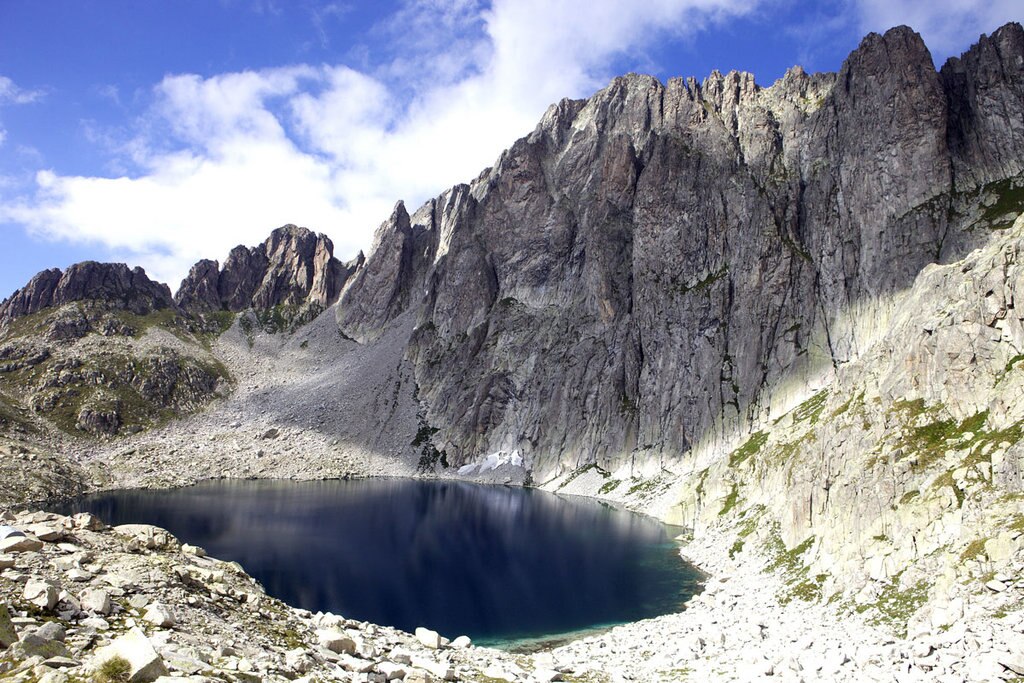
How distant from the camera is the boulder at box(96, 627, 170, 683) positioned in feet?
41.7

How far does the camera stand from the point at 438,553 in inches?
2980

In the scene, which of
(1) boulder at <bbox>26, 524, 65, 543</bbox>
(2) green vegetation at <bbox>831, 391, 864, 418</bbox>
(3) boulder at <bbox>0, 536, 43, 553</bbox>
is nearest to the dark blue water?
(2) green vegetation at <bbox>831, 391, 864, 418</bbox>

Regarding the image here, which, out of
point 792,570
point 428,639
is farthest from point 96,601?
point 792,570

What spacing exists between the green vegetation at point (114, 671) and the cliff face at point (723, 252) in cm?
12721

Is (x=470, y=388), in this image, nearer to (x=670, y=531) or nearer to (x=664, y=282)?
(x=664, y=282)

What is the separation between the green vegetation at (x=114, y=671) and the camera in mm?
12469

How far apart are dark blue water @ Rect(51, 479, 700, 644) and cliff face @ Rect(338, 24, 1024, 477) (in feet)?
129

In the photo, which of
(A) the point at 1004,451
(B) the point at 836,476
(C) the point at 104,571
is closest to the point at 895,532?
(A) the point at 1004,451

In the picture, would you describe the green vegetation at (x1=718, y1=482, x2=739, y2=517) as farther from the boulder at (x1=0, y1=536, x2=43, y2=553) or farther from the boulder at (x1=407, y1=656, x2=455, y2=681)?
the boulder at (x1=0, y1=536, x2=43, y2=553)

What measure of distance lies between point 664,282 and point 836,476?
377ft

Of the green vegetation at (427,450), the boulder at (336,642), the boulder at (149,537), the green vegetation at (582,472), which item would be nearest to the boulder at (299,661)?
the boulder at (336,642)

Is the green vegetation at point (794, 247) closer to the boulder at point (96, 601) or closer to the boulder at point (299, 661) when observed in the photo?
the boulder at point (299, 661)

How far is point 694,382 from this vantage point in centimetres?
14338

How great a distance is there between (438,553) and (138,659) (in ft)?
215
